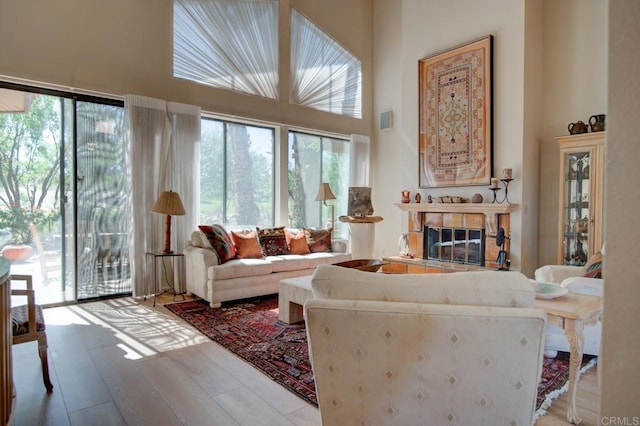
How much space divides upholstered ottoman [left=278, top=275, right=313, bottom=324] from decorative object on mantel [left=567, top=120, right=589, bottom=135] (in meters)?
3.73

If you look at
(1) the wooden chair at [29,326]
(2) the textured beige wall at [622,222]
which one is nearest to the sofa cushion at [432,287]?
(2) the textured beige wall at [622,222]

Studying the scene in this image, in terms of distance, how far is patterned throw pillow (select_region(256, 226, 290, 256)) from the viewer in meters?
4.95

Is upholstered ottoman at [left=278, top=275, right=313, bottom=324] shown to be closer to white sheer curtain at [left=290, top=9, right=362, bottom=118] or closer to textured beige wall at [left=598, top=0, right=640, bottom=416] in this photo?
textured beige wall at [left=598, top=0, right=640, bottom=416]

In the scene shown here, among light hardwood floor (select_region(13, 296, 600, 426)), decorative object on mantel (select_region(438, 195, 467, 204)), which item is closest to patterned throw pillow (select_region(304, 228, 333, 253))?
decorative object on mantel (select_region(438, 195, 467, 204))

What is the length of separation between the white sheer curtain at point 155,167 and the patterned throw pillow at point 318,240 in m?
1.68

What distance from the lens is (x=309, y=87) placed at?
631 centimetres

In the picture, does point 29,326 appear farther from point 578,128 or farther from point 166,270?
point 578,128

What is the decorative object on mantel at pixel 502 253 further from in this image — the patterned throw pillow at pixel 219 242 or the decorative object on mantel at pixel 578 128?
the patterned throw pillow at pixel 219 242

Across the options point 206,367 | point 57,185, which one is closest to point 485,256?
point 206,367

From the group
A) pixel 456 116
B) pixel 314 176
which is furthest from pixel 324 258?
pixel 456 116

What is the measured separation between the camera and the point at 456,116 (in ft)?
17.0

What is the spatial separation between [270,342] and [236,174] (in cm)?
319

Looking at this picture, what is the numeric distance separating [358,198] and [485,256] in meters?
2.01

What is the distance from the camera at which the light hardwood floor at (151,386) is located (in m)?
1.93
